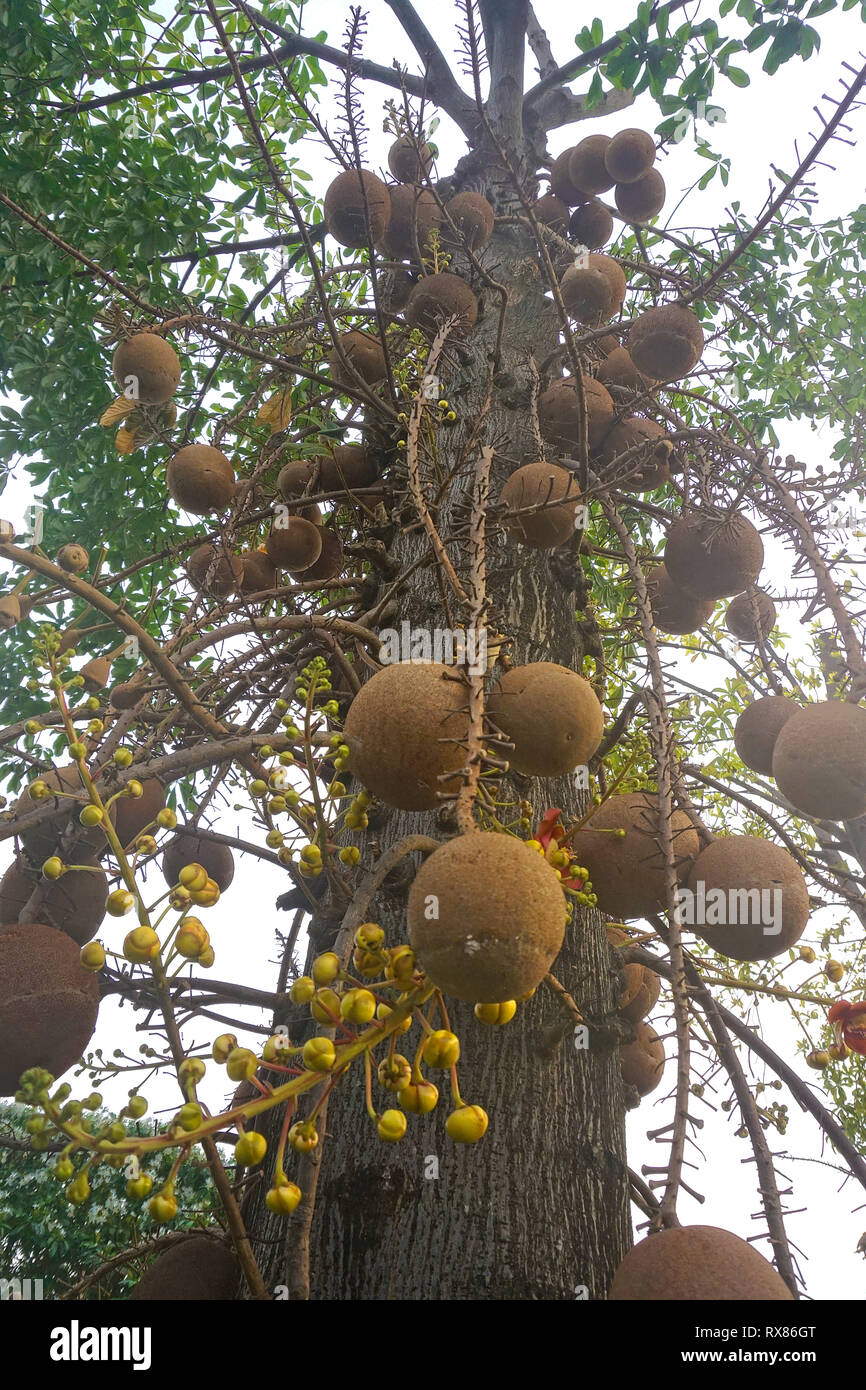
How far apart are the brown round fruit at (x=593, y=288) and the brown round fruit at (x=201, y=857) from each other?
1778mm

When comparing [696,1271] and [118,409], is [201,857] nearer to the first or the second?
[118,409]

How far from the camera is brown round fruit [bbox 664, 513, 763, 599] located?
2.09 meters

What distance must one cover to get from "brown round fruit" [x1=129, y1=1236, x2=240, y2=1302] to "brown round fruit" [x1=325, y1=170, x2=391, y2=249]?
250 cm

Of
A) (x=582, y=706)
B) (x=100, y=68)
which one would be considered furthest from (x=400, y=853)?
(x=100, y=68)

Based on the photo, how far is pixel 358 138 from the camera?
1.93 meters

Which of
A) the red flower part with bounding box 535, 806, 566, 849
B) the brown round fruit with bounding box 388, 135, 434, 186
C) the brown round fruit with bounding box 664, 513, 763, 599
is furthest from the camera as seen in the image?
the brown round fruit with bounding box 388, 135, 434, 186

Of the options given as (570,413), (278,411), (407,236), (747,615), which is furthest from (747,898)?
(407,236)

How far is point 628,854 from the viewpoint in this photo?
1.62m

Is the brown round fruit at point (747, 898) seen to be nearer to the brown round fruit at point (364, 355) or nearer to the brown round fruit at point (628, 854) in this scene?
the brown round fruit at point (628, 854)

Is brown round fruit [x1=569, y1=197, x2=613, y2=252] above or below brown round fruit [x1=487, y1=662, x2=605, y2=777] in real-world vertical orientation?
above

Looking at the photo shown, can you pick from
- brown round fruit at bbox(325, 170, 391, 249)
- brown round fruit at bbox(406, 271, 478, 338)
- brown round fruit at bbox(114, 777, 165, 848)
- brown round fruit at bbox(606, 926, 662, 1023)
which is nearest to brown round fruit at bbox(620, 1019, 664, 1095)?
brown round fruit at bbox(606, 926, 662, 1023)

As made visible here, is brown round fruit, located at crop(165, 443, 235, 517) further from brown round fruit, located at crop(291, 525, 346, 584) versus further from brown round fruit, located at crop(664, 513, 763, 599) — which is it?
brown round fruit, located at crop(664, 513, 763, 599)

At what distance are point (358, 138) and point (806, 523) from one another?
1.25m

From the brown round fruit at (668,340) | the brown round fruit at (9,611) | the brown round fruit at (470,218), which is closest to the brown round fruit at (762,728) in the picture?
the brown round fruit at (668,340)
